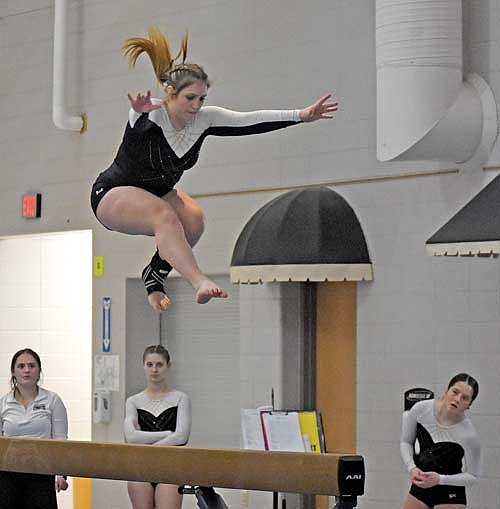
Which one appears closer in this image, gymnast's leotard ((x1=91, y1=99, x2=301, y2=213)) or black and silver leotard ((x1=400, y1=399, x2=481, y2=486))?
gymnast's leotard ((x1=91, y1=99, x2=301, y2=213))

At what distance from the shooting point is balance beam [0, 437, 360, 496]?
12.1 feet

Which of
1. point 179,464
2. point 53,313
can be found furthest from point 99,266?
point 179,464

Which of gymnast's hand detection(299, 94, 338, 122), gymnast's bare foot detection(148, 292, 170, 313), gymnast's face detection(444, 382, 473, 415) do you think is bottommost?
gymnast's face detection(444, 382, 473, 415)

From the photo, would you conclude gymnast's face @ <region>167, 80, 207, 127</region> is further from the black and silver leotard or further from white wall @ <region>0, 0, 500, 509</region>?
the black and silver leotard

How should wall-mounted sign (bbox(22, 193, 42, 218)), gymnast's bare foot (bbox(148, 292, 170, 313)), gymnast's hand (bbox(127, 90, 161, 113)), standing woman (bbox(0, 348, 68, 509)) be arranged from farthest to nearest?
1. wall-mounted sign (bbox(22, 193, 42, 218))
2. standing woman (bbox(0, 348, 68, 509))
3. gymnast's bare foot (bbox(148, 292, 170, 313))
4. gymnast's hand (bbox(127, 90, 161, 113))

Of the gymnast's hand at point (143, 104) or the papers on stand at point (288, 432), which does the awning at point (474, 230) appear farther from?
the gymnast's hand at point (143, 104)

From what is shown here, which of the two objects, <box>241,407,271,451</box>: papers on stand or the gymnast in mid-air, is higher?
the gymnast in mid-air

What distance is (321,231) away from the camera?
249 inches

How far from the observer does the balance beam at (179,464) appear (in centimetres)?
368

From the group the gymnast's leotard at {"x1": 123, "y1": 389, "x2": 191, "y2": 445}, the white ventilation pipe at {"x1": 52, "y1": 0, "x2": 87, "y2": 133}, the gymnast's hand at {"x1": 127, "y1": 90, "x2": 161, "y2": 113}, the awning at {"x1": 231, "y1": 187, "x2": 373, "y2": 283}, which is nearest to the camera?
the gymnast's hand at {"x1": 127, "y1": 90, "x2": 161, "y2": 113}

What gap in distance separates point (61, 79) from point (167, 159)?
5.60ft

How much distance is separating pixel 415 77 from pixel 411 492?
208cm

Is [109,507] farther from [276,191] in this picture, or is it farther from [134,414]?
[276,191]

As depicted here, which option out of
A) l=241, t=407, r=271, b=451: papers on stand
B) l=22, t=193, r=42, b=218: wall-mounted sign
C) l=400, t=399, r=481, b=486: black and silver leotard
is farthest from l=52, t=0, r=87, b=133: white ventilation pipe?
l=400, t=399, r=481, b=486: black and silver leotard
